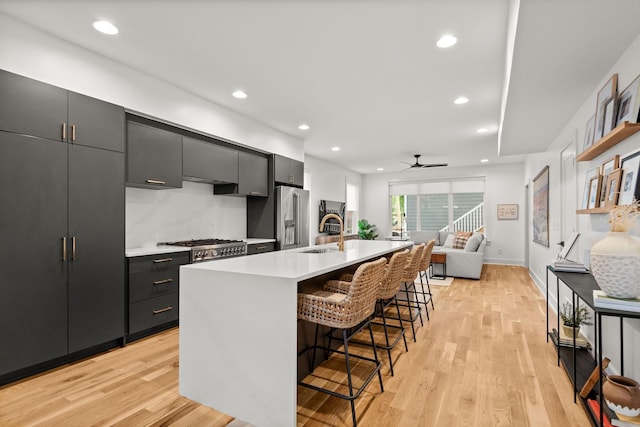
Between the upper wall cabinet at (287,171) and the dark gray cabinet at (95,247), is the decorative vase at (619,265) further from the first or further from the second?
the upper wall cabinet at (287,171)

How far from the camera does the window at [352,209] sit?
9.32 meters

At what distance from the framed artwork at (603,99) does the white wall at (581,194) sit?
1.3 inches

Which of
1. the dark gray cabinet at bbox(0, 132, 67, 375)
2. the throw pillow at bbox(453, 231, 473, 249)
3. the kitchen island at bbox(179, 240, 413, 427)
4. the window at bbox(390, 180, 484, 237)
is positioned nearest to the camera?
the kitchen island at bbox(179, 240, 413, 427)

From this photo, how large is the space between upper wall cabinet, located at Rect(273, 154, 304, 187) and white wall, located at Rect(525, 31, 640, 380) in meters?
3.67

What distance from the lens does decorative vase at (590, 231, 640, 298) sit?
61.1 inches

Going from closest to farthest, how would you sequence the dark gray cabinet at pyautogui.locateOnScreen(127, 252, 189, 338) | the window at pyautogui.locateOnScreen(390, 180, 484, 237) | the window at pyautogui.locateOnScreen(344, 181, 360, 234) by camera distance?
1. the dark gray cabinet at pyautogui.locateOnScreen(127, 252, 189, 338)
2. the window at pyautogui.locateOnScreen(390, 180, 484, 237)
3. the window at pyautogui.locateOnScreen(344, 181, 360, 234)

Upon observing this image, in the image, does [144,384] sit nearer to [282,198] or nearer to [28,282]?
[28,282]

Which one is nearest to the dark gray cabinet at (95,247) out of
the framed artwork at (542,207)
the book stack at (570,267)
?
the book stack at (570,267)

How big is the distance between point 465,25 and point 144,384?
3449 mm

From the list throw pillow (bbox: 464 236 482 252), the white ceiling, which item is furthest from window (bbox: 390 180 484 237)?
the white ceiling

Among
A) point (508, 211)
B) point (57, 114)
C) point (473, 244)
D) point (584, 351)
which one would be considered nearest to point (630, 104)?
point (584, 351)

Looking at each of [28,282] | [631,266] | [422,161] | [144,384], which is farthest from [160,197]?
[422,161]

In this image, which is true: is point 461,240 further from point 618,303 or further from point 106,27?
point 106,27

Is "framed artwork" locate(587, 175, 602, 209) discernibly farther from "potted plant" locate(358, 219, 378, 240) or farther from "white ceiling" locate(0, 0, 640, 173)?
"potted plant" locate(358, 219, 378, 240)
